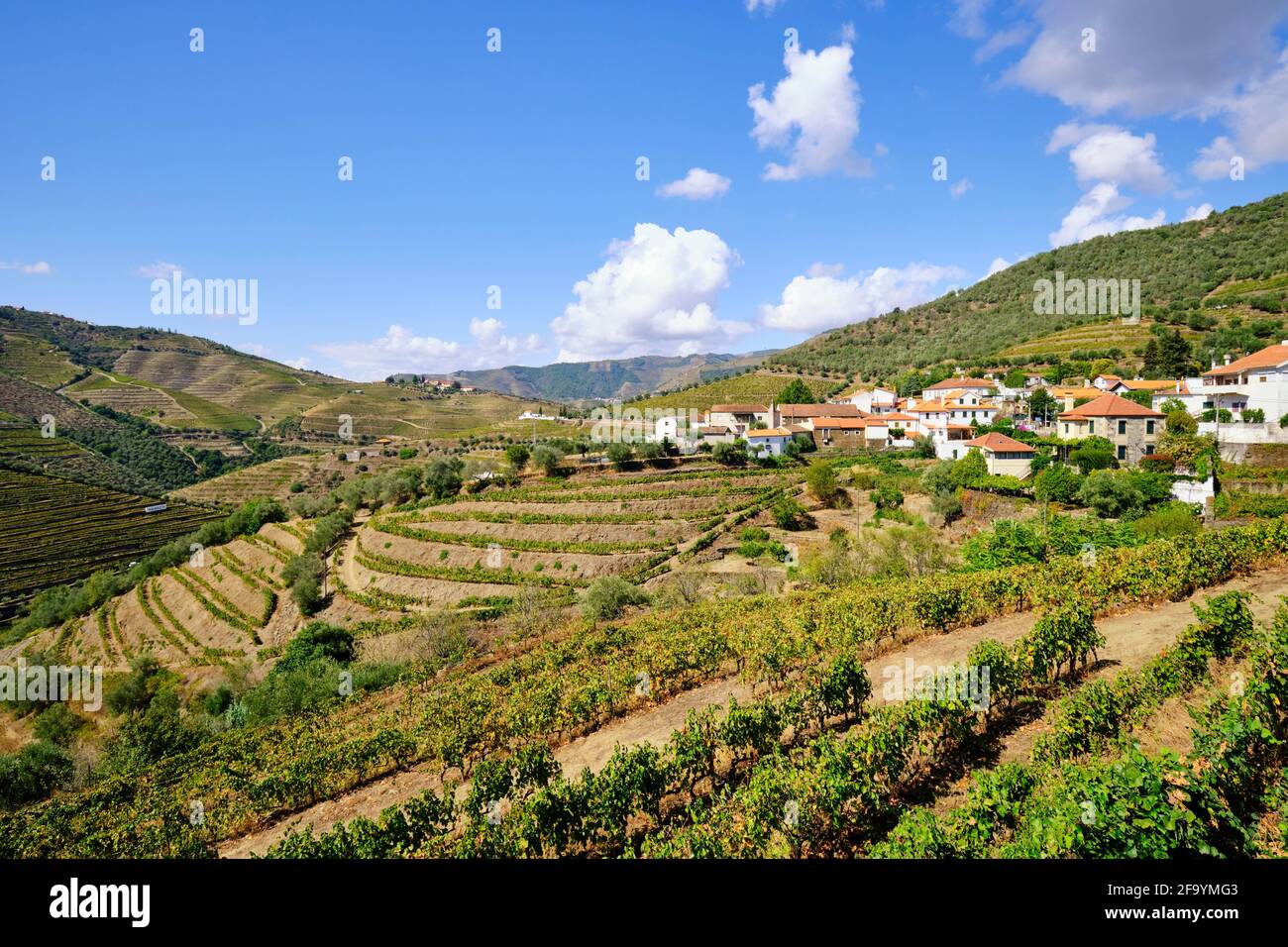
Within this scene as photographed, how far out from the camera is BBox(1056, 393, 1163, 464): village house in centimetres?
4697

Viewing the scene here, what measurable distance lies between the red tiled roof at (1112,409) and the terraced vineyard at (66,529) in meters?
102

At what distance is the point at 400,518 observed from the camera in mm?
58219

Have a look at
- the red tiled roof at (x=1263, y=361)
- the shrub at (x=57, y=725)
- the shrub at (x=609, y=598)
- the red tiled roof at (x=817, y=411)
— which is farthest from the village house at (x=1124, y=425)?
the shrub at (x=57, y=725)

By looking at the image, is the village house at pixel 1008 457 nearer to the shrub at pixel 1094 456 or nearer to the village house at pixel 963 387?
the shrub at pixel 1094 456

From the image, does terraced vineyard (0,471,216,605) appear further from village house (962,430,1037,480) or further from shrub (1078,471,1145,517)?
shrub (1078,471,1145,517)

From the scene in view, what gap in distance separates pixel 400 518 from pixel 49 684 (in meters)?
26.5

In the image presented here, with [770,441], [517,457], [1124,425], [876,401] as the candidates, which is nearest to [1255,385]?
[1124,425]

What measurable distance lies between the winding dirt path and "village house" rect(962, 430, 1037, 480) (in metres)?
31.2

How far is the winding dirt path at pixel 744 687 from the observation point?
1582cm

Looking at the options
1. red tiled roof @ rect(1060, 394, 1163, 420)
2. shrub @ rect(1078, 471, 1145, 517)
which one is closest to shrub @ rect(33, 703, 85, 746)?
shrub @ rect(1078, 471, 1145, 517)
